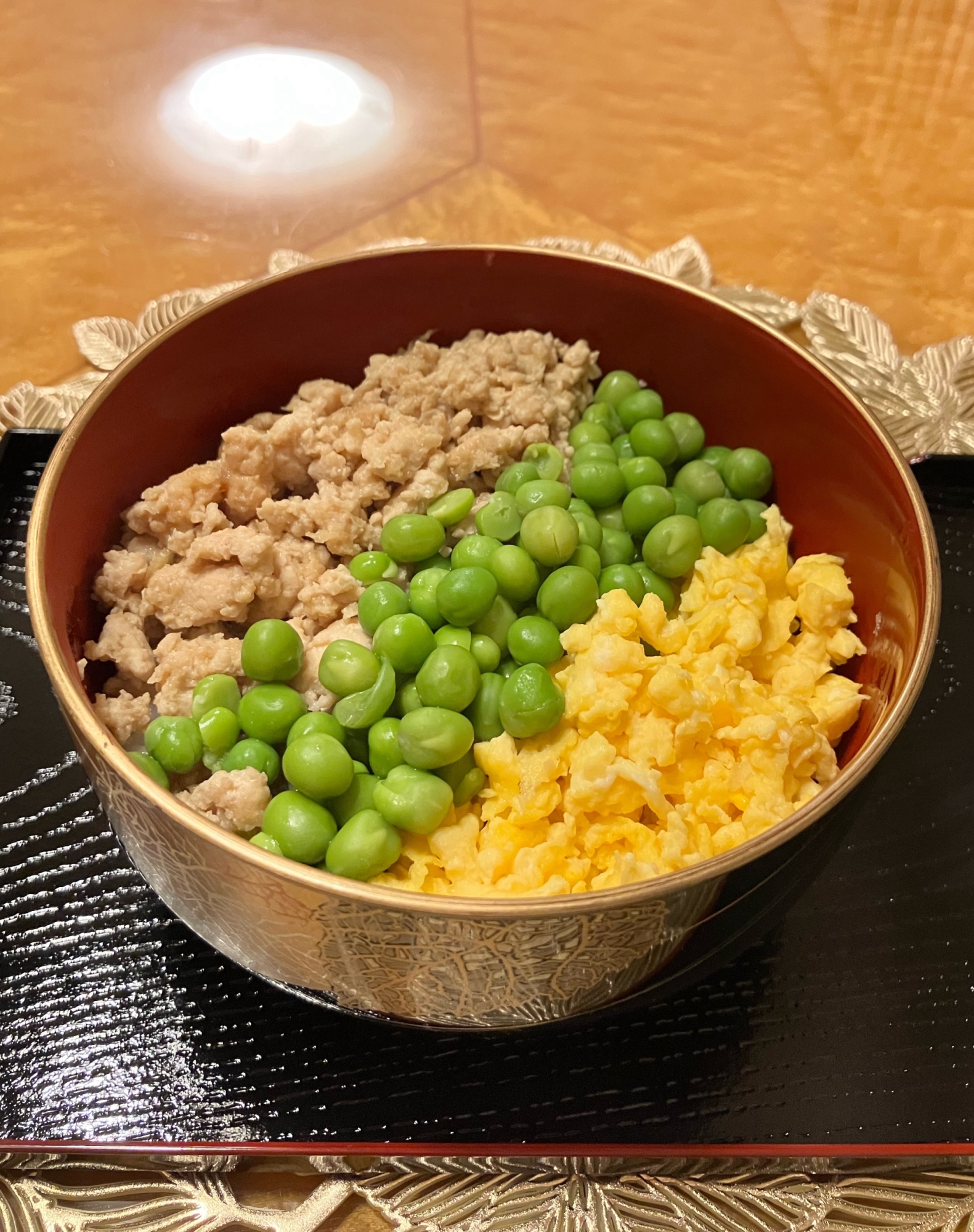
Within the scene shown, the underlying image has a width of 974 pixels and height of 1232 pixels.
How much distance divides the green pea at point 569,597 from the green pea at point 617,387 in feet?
1.66

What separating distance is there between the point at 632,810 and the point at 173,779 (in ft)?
2.31

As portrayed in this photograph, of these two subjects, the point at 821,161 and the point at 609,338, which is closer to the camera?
the point at 609,338

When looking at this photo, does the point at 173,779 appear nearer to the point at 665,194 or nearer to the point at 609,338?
the point at 609,338

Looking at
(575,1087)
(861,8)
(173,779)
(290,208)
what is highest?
(861,8)

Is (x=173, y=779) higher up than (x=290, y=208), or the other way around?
(x=290, y=208)

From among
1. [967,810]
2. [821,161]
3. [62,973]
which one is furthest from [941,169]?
[62,973]

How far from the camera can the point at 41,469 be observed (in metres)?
2.06

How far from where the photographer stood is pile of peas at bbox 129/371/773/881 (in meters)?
1.39

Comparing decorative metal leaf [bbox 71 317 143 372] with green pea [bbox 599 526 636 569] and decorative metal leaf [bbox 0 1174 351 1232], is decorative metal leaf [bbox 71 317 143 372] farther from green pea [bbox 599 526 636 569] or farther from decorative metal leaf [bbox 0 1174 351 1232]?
decorative metal leaf [bbox 0 1174 351 1232]

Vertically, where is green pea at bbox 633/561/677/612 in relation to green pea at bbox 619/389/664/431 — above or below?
below

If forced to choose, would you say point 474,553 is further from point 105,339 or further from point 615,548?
point 105,339

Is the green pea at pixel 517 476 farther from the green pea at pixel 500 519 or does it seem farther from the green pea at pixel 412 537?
the green pea at pixel 412 537

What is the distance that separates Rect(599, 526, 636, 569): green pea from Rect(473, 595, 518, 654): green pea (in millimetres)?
217

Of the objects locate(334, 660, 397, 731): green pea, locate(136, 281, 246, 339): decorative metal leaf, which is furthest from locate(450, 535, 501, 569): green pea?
locate(136, 281, 246, 339): decorative metal leaf
